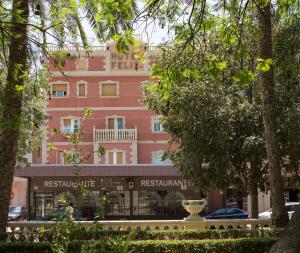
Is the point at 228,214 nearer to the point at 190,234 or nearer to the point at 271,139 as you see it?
the point at 271,139

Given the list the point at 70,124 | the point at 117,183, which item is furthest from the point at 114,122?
the point at 117,183

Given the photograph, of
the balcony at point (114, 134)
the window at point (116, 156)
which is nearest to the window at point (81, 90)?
the balcony at point (114, 134)

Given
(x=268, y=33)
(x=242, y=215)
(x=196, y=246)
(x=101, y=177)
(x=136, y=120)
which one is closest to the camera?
(x=196, y=246)

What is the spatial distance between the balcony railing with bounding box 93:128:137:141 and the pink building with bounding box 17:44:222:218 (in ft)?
0.26

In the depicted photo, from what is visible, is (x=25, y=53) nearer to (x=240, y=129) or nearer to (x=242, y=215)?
(x=240, y=129)

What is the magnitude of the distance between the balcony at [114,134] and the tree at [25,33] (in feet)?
101

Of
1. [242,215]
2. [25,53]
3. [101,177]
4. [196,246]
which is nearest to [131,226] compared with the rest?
[196,246]

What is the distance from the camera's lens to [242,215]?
3516cm

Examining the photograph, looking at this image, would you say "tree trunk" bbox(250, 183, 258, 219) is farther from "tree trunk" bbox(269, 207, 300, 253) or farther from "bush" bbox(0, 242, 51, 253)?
"tree trunk" bbox(269, 207, 300, 253)

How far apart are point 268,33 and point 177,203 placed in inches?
1107

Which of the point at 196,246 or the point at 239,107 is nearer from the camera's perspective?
the point at 196,246

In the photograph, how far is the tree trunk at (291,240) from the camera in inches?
311

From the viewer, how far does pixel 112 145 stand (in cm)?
4494

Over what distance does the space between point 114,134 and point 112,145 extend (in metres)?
0.90
